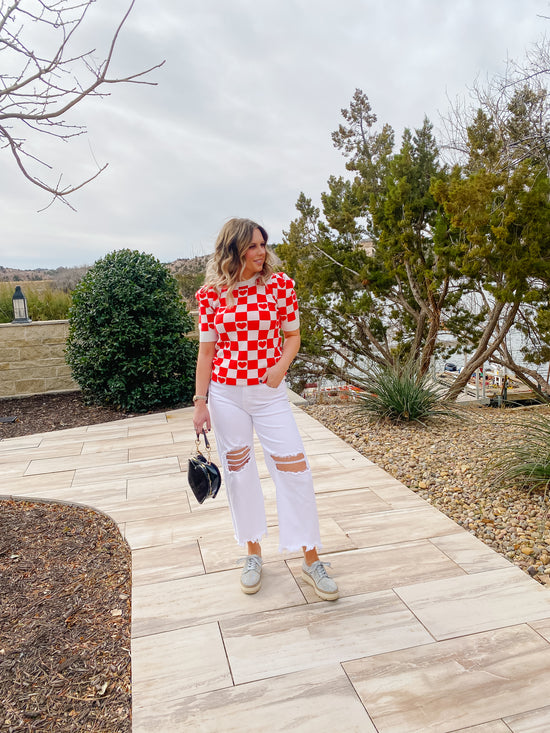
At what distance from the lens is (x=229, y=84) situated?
6344mm

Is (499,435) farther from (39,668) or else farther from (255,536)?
(39,668)

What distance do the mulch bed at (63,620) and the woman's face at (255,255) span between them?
1.55 metres

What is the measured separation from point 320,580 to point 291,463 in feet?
1.81

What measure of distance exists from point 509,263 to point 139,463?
634cm

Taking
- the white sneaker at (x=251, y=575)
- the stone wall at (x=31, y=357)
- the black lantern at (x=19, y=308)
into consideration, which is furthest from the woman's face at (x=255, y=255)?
the black lantern at (x=19, y=308)

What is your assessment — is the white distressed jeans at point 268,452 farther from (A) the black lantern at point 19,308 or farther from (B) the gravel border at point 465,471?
(A) the black lantern at point 19,308

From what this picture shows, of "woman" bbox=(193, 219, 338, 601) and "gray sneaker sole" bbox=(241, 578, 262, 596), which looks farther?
"gray sneaker sole" bbox=(241, 578, 262, 596)

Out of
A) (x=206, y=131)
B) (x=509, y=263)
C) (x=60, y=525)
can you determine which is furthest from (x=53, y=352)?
(x=509, y=263)

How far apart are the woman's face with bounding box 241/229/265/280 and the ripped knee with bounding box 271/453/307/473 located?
77 centimetres

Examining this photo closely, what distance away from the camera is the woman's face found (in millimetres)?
2080

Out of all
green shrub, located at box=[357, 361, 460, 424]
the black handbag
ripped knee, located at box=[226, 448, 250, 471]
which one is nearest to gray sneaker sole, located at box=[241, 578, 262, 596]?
the black handbag

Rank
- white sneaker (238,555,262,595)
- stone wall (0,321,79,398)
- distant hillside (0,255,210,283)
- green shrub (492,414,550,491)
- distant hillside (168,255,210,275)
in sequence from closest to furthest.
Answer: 1. white sneaker (238,555,262,595)
2. green shrub (492,414,550,491)
3. stone wall (0,321,79,398)
4. distant hillside (168,255,210,275)
5. distant hillside (0,255,210,283)

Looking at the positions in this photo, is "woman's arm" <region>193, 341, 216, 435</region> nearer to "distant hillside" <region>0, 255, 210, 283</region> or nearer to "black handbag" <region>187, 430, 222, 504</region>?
"black handbag" <region>187, 430, 222, 504</region>

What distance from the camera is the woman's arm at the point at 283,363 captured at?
213 centimetres
